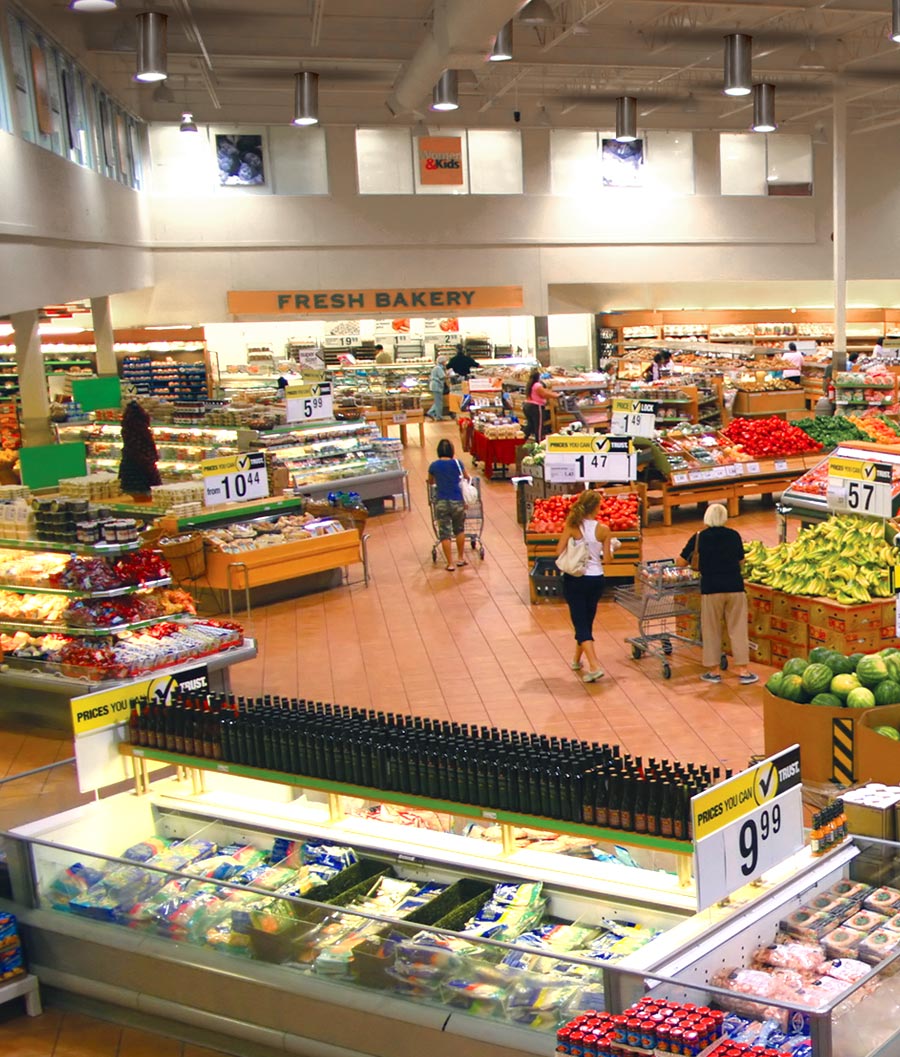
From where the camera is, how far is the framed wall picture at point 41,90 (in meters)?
12.8

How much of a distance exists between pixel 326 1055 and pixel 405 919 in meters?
0.55

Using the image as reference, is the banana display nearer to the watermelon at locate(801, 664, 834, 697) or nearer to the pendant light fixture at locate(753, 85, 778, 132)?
the watermelon at locate(801, 664, 834, 697)

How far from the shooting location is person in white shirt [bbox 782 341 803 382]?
66.0ft

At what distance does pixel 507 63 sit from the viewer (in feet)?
64.9

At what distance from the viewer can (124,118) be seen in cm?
2077

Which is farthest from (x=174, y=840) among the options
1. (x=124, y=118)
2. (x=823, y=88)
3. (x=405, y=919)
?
(x=823, y=88)

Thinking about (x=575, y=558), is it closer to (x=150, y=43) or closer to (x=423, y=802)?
(x=423, y=802)

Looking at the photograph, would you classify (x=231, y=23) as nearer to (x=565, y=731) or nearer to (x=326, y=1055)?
(x=565, y=731)

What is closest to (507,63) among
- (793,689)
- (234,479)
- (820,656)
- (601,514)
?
(601,514)

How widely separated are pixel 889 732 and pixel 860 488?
2.94 metres

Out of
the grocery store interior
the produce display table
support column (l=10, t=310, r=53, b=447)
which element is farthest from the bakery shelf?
the produce display table

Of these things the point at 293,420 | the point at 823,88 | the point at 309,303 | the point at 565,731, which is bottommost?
the point at 565,731

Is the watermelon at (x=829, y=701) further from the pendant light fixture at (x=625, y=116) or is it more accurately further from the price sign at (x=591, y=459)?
the pendant light fixture at (x=625, y=116)

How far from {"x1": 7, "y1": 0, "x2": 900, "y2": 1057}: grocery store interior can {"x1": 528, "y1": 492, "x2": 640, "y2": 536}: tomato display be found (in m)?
0.06
